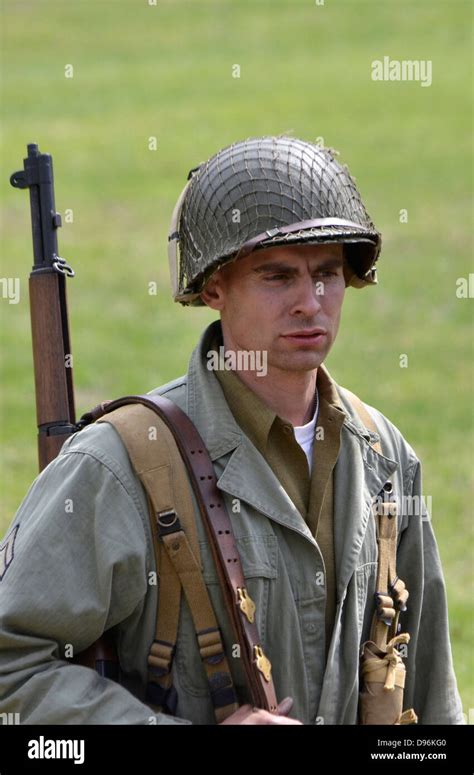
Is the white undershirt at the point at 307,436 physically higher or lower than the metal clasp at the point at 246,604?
higher

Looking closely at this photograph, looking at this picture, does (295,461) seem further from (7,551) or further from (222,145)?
(222,145)

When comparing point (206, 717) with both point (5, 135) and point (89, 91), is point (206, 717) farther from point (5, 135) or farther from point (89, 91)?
point (89, 91)

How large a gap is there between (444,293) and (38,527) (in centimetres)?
1568

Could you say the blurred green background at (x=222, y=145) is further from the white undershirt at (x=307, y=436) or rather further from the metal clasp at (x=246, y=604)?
the metal clasp at (x=246, y=604)

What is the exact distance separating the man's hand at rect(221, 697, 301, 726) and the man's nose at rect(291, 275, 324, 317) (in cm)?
111

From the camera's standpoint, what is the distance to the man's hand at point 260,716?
Answer: 4094 mm

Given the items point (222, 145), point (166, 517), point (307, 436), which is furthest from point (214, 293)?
point (222, 145)

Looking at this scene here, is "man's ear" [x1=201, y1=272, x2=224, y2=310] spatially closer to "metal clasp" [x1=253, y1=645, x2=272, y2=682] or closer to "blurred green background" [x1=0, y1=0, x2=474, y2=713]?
"metal clasp" [x1=253, y1=645, x2=272, y2=682]

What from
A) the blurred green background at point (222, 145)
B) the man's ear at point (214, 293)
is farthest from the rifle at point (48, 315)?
the blurred green background at point (222, 145)

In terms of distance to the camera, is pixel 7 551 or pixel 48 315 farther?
pixel 48 315

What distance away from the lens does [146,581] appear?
420 cm

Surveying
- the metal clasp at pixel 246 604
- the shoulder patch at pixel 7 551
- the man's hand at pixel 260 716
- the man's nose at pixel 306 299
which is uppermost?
the man's nose at pixel 306 299

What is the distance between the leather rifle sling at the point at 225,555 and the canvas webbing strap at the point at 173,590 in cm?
5

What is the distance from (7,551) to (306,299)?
1117mm
